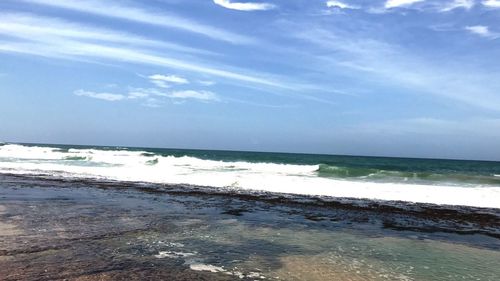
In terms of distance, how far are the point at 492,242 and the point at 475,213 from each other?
16.0 ft

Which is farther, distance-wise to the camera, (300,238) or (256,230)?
(256,230)

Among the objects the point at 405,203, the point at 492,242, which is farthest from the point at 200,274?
the point at 405,203

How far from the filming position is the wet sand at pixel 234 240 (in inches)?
270

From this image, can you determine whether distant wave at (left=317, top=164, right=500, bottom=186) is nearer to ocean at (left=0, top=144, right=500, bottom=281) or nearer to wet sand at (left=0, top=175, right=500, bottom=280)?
ocean at (left=0, top=144, right=500, bottom=281)

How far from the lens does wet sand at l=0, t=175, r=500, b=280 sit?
6.86 m

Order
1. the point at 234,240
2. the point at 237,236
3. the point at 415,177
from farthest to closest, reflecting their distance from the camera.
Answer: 1. the point at 415,177
2. the point at 237,236
3. the point at 234,240

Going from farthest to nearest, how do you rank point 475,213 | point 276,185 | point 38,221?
point 276,185, point 475,213, point 38,221

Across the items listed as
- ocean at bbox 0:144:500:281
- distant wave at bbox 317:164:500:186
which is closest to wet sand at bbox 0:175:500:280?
ocean at bbox 0:144:500:281

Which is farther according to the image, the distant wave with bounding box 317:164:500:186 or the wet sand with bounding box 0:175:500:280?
the distant wave with bounding box 317:164:500:186

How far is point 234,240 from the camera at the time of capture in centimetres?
927

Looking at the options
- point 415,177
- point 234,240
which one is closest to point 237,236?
point 234,240

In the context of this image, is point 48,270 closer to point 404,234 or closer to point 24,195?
point 404,234

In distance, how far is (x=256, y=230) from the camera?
1060 centimetres

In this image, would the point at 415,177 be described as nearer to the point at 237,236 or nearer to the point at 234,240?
the point at 237,236
